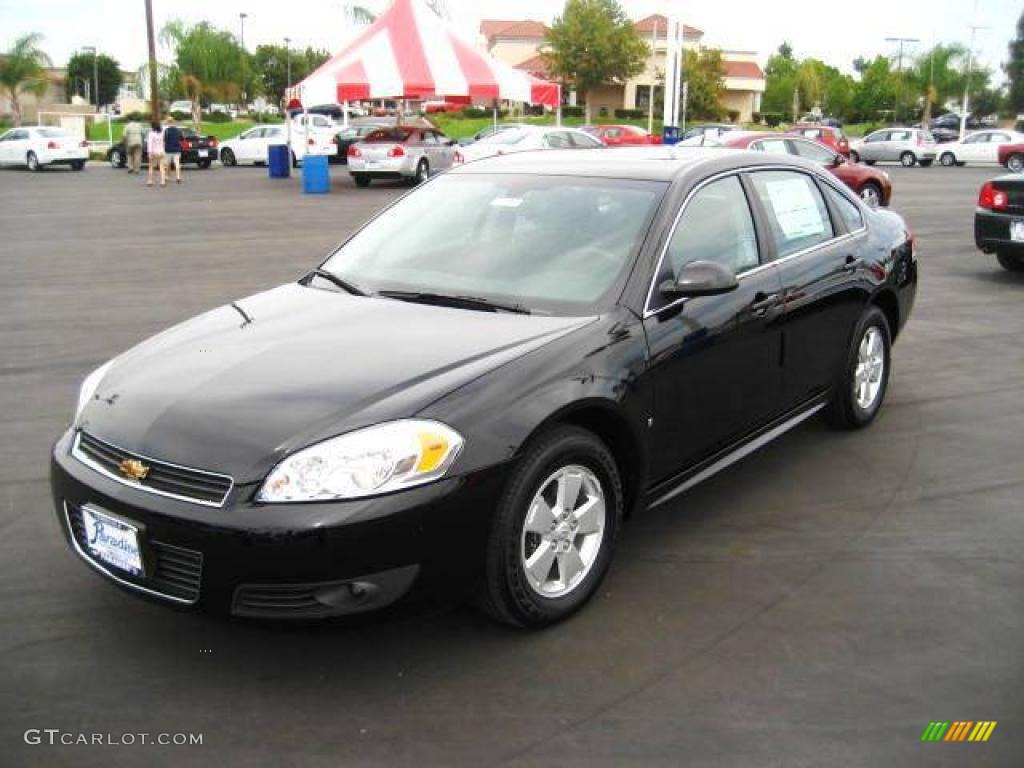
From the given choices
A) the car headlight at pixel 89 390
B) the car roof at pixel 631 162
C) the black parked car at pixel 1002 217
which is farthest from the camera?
the black parked car at pixel 1002 217

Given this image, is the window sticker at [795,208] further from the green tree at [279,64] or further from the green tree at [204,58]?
the green tree at [279,64]

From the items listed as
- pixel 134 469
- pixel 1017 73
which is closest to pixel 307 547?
pixel 134 469

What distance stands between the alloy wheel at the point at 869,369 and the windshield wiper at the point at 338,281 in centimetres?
277

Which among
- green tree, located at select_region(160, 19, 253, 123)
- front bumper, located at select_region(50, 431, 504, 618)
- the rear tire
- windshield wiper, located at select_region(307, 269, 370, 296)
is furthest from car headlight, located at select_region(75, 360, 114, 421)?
green tree, located at select_region(160, 19, 253, 123)

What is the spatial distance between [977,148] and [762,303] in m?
39.2

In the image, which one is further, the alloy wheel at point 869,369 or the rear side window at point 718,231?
the alloy wheel at point 869,369

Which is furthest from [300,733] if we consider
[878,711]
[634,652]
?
[878,711]

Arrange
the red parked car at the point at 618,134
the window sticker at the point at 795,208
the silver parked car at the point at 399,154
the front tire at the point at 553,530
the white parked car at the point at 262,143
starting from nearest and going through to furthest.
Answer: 1. the front tire at the point at 553,530
2. the window sticker at the point at 795,208
3. the silver parked car at the point at 399,154
4. the red parked car at the point at 618,134
5. the white parked car at the point at 262,143

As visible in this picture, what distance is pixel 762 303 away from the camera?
4457 mm

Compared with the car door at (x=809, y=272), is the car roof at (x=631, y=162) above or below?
above

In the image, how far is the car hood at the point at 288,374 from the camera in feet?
10.2

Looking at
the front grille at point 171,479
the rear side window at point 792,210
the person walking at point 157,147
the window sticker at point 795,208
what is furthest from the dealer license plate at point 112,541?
the person walking at point 157,147

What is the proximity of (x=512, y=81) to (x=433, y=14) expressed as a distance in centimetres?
261

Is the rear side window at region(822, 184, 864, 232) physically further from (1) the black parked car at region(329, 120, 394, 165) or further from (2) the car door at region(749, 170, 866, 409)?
(1) the black parked car at region(329, 120, 394, 165)
